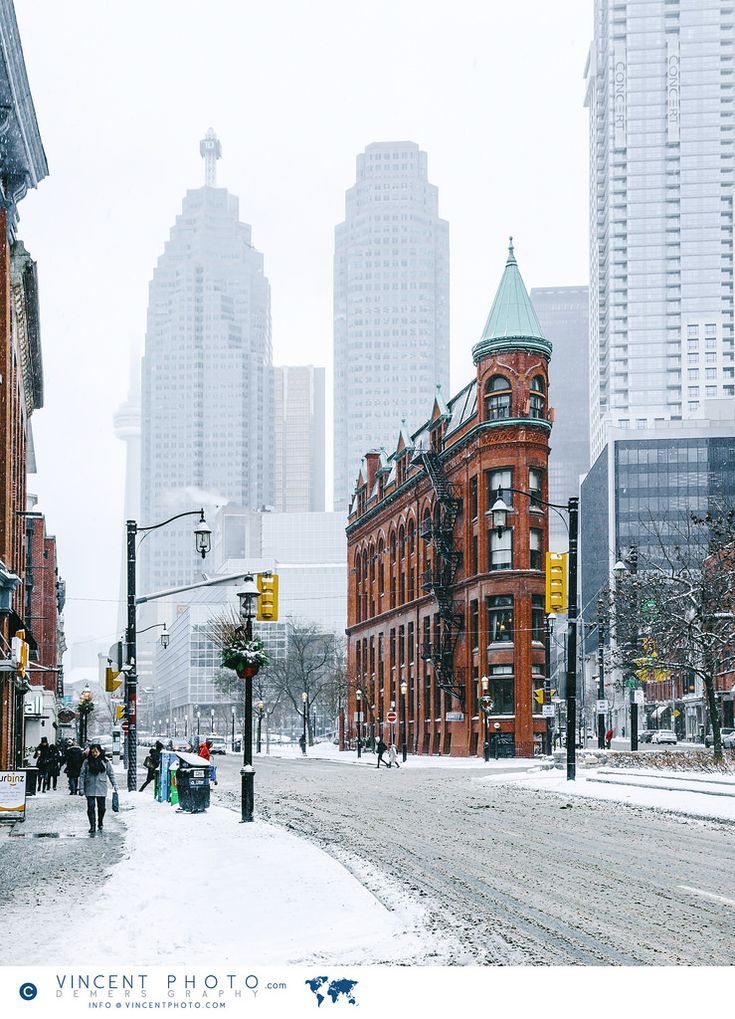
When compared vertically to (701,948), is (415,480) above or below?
above

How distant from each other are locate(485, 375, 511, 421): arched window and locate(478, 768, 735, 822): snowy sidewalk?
1202 inches

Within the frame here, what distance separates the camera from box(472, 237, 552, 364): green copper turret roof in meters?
73.6

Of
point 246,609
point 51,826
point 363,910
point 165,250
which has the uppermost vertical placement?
point 165,250

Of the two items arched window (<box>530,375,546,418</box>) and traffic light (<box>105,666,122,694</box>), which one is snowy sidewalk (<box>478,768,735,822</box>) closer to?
traffic light (<box>105,666,122,694</box>)

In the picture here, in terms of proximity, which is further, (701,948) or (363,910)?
(363,910)

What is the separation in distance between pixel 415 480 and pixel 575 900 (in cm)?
7270

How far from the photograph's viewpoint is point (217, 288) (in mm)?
18625

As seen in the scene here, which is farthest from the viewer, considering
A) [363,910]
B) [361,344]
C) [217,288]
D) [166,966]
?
[361,344]

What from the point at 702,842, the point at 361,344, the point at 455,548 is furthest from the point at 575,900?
the point at 455,548

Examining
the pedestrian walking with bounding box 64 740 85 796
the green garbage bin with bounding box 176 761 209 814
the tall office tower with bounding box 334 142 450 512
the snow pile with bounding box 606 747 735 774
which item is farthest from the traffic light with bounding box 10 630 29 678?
the snow pile with bounding box 606 747 735 774

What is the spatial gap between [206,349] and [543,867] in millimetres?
9792

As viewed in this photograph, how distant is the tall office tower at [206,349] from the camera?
15.5 metres

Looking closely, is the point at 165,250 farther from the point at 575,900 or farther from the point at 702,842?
the point at 702,842

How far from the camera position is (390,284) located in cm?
2597
